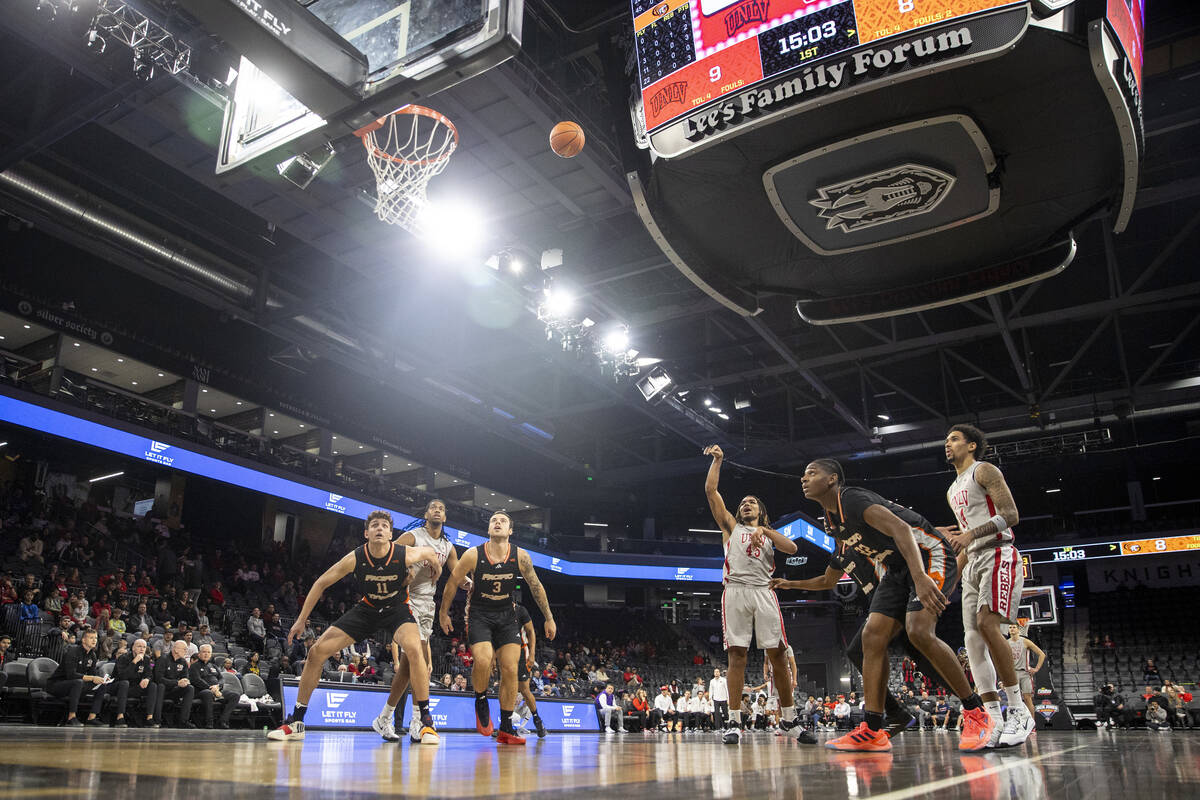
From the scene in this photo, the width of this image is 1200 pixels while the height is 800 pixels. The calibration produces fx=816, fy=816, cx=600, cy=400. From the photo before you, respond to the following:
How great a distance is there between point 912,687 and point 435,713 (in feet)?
53.4

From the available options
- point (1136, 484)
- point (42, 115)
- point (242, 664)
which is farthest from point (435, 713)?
point (1136, 484)

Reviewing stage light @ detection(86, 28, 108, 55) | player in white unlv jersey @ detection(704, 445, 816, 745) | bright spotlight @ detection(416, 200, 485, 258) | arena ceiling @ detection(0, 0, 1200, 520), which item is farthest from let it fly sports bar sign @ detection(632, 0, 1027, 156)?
bright spotlight @ detection(416, 200, 485, 258)

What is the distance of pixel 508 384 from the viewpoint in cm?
2514

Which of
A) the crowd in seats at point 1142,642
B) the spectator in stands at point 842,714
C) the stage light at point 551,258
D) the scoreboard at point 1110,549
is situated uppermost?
the stage light at point 551,258

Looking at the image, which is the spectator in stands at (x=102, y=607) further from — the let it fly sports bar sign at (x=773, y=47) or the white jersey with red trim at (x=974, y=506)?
the white jersey with red trim at (x=974, y=506)

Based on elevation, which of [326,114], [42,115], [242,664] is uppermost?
[42,115]

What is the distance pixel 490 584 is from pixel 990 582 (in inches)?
151

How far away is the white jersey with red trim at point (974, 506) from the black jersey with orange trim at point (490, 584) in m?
3.47

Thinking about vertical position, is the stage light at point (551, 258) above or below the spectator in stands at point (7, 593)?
above

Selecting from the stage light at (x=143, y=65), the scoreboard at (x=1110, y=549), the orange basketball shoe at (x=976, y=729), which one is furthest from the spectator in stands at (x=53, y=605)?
the scoreboard at (x=1110, y=549)

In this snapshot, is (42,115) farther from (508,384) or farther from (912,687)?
(912,687)

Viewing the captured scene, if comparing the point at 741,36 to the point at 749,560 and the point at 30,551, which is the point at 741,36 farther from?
the point at 30,551

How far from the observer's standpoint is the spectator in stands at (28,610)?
12.6 m

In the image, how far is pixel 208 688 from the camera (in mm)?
11477
